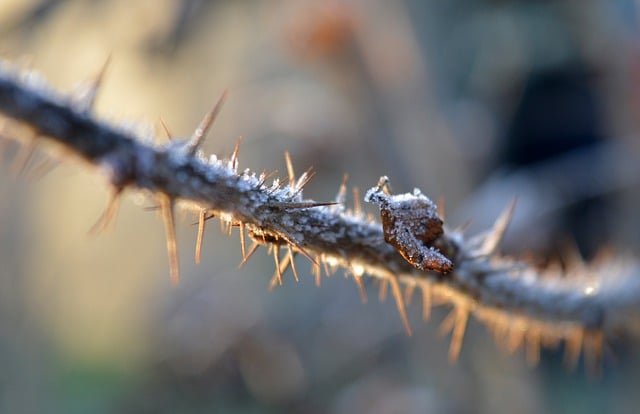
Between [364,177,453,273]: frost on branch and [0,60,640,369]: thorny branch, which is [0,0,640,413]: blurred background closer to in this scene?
[0,60,640,369]: thorny branch

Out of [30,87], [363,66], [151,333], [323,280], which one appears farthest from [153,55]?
[151,333]

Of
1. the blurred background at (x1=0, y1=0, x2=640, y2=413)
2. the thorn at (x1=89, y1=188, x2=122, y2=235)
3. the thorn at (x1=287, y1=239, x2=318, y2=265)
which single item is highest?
the blurred background at (x1=0, y1=0, x2=640, y2=413)

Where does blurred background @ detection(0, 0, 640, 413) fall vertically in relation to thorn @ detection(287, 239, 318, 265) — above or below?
above

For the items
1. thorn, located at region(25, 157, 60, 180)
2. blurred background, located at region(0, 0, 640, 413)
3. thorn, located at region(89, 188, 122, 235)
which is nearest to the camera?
thorn, located at region(89, 188, 122, 235)

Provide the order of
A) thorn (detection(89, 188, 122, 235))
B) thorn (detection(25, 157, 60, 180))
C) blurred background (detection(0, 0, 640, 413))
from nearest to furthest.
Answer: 1. thorn (detection(89, 188, 122, 235))
2. thorn (detection(25, 157, 60, 180))
3. blurred background (detection(0, 0, 640, 413))

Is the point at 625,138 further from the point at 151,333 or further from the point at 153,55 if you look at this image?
the point at 151,333

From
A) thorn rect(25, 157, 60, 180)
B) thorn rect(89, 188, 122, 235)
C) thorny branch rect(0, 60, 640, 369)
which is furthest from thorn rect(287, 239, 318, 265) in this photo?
thorn rect(25, 157, 60, 180)

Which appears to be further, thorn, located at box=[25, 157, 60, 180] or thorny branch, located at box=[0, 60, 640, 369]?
thorn, located at box=[25, 157, 60, 180]

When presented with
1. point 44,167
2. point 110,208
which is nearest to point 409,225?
point 110,208

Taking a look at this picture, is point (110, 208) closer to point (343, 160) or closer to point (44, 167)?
point (44, 167)
